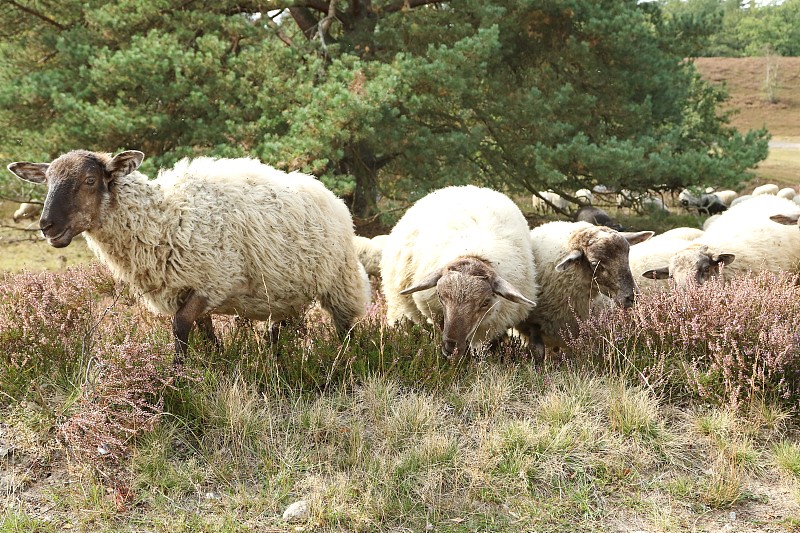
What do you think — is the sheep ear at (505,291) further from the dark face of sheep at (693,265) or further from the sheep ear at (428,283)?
the dark face of sheep at (693,265)

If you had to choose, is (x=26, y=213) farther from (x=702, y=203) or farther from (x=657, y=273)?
(x=702, y=203)

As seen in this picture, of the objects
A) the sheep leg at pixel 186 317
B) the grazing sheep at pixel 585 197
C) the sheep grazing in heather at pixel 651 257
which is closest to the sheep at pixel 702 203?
the grazing sheep at pixel 585 197

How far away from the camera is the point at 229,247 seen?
4.83m

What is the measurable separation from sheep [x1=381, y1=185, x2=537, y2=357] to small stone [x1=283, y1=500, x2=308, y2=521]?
5.35 feet

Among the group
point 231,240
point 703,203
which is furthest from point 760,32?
point 231,240

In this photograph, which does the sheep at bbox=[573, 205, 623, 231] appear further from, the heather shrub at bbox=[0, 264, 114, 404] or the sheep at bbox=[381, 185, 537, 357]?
the heather shrub at bbox=[0, 264, 114, 404]

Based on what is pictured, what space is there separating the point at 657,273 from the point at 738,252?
3.27ft

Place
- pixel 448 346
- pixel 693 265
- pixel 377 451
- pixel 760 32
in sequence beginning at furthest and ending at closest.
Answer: pixel 760 32, pixel 693 265, pixel 448 346, pixel 377 451

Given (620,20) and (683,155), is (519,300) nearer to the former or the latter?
(683,155)

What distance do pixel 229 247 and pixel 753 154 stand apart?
32.4ft

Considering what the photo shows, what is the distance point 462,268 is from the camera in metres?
4.86

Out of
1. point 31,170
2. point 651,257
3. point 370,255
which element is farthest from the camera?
point 370,255

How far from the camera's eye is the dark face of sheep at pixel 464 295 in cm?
466

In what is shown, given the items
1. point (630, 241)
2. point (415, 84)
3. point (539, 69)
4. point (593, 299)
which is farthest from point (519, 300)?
point (539, 69)
